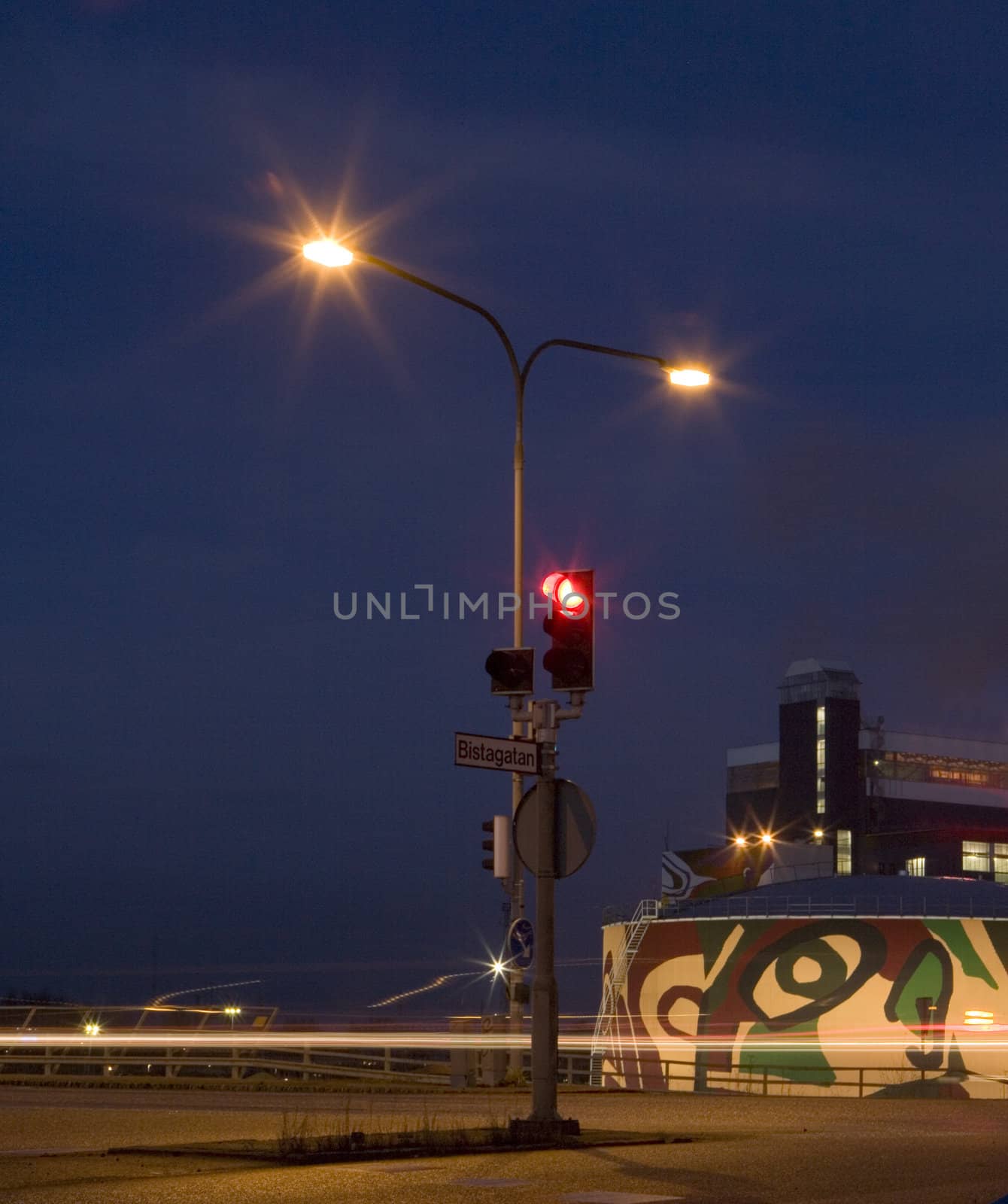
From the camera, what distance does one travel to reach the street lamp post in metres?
14.4

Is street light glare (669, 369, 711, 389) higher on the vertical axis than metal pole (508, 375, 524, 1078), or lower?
higher

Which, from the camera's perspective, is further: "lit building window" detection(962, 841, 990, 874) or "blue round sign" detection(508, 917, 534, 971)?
"lit building window" detection(962, 841, 990, 874)

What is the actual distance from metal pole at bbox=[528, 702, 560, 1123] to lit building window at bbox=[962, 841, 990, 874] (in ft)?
309

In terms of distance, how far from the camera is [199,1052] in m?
44.4

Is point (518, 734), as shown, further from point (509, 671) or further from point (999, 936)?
point (999, 936)

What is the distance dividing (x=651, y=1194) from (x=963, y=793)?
10667 cm

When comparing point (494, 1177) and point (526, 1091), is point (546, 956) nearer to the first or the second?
point (494, 1177)

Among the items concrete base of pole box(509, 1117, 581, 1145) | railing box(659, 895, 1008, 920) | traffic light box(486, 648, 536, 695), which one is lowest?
railing box(659, 895, 1008, 920)

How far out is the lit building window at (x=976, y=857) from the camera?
104m

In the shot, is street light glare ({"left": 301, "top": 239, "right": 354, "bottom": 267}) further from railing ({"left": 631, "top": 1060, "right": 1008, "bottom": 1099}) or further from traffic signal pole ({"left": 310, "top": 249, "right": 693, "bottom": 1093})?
railing ({"left": 631, "top": 1060, "right": 1008, "bottom": 1099})

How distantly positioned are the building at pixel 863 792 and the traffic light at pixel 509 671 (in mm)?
88084

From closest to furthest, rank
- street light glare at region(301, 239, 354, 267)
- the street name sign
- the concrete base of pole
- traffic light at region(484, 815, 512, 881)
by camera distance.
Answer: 1. the concrete base of pole
2. the street name sign
3. street light glare at region(301, 239, 354, 267)
4. traffic light at region(484, 815, 512, 881)

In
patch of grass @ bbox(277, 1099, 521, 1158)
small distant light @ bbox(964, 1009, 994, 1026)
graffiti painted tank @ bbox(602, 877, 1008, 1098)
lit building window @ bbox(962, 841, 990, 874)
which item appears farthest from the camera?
lit building window @ bbox(962, 841, 990, 874)

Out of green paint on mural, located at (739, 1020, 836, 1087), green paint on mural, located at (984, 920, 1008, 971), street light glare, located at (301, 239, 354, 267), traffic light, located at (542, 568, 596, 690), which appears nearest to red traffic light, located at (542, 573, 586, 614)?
traffic light, located at (542, 568, 596, 690)
